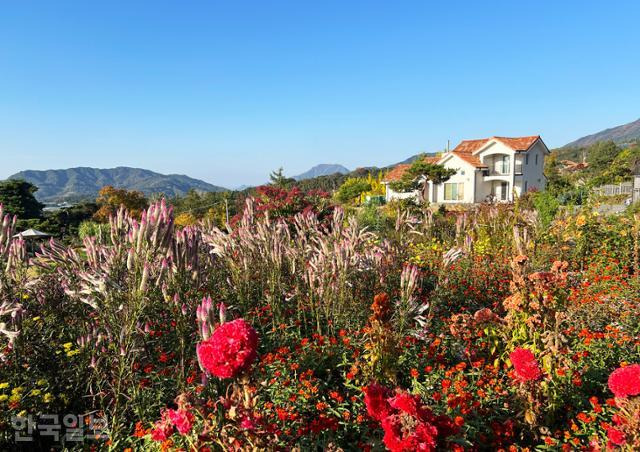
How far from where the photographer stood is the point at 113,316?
255cm

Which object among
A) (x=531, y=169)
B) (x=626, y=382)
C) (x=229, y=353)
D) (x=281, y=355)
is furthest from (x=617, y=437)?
(x=531, y=169)

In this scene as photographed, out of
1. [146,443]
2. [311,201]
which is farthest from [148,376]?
[311,201]

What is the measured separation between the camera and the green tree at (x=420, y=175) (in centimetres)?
2405

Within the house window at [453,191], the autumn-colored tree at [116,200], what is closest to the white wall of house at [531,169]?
the house window at [453,191]

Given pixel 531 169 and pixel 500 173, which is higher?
pixel 531 169

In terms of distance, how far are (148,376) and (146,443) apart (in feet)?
1.64

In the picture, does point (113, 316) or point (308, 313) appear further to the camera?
point (308, 313)

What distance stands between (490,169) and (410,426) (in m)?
30.5

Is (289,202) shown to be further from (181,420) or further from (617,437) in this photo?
(617,437)

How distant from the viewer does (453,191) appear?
28.1 meters

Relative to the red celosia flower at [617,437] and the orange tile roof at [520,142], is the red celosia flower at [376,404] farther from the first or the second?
the orange tile roof at [520,142]

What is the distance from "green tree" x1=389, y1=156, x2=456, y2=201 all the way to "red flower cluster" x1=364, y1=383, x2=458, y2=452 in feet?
76.0

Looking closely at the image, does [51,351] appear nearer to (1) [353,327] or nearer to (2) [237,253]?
(2) [237,253]

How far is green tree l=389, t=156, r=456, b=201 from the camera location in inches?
947
